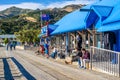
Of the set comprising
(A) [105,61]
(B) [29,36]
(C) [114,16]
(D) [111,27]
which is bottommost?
(A) [105,61]

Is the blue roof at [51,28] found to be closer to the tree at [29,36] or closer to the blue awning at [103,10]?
the blue awning at [103,10]

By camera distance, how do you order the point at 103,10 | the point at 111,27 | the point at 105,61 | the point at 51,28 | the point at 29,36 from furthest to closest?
the point at 29,36, the point at 51,28, the point at 103,10, the point at 111,27, the point at 105,61

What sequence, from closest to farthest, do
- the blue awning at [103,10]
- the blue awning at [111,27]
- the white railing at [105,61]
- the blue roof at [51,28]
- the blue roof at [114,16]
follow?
the white railing at [105,61]
the blue awning at [111,27]
the blue roof at [114,16]
the blue awning at [103,10]
the blue roof at [51,28]

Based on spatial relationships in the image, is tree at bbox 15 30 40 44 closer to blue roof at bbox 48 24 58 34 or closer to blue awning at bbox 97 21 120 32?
blue roof at bbox 48 24 58 34

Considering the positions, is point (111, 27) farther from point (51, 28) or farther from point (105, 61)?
point (51, 28)

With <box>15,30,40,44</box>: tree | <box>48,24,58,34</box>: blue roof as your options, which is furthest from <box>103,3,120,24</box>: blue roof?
<box>15,30,40,44</box>: tree

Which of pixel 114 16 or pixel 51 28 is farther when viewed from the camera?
pixel 51 28

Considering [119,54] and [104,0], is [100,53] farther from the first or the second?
[104,0]

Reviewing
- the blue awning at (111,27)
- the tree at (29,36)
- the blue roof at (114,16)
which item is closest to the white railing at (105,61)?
the blue awning at (111,27)

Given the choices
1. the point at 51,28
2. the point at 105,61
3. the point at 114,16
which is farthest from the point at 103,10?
the point at 51,28

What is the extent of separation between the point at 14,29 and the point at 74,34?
139 meters

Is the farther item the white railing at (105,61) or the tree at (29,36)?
the tree at (29,36)

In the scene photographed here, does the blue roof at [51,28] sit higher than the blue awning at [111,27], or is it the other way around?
the blue roof at [51,28]

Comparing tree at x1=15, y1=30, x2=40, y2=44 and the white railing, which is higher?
tree at x1=15, y1=30, x2=40, y2=44
